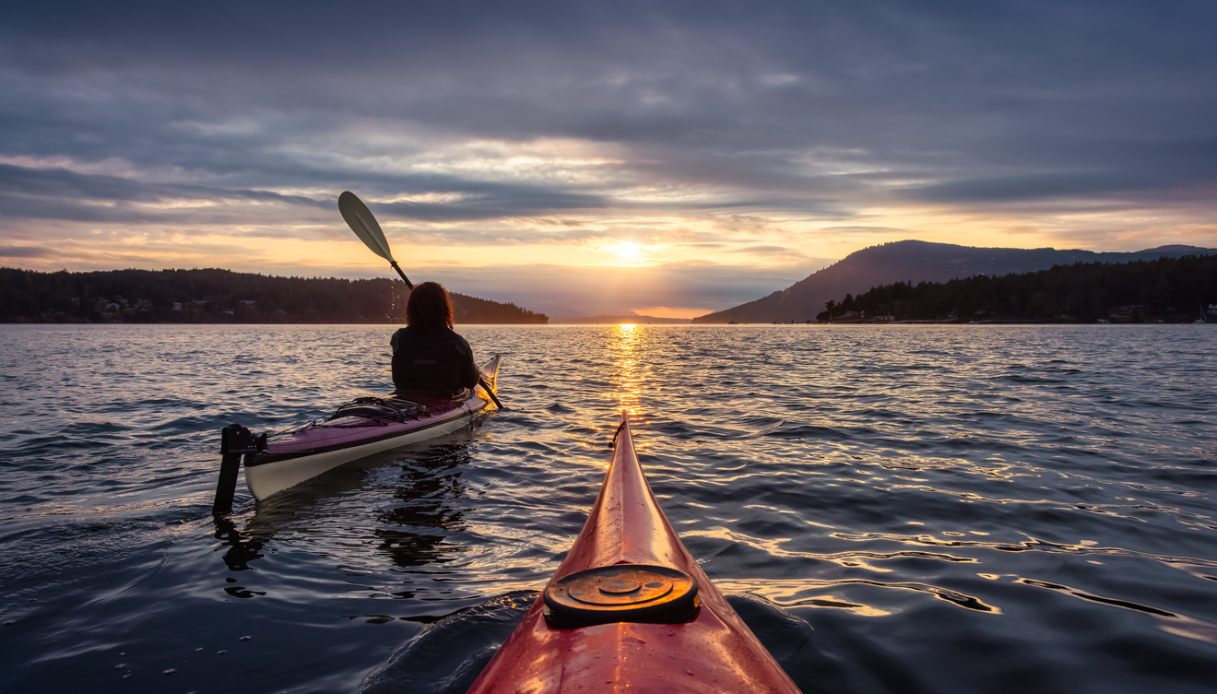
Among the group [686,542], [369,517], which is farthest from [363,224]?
[686,542]

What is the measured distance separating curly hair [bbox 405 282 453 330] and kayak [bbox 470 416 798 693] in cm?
748

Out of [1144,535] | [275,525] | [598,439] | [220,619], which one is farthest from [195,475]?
[1144,535]

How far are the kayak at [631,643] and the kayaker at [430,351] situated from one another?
24.8 feet

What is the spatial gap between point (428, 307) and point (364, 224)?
20.3 feet

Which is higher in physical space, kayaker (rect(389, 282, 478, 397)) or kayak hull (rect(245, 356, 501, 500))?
kayaker (rect(389, 282, 478, 397))

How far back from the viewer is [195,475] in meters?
7.79

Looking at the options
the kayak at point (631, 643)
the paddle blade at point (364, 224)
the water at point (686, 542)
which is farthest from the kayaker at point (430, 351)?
the kayak at point (631, 643)

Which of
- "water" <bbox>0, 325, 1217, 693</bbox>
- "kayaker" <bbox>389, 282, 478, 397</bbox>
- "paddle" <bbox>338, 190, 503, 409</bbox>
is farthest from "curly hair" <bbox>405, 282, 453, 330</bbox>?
"paddle" <bbox>338, 190, 503, 409</bbox>

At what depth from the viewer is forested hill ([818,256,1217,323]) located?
125312mm

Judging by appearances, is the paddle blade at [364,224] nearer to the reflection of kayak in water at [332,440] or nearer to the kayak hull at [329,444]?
the reflection of kayak in water at [332,440]

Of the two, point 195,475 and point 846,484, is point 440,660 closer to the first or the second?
point 846,484

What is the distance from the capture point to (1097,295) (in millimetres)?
129750

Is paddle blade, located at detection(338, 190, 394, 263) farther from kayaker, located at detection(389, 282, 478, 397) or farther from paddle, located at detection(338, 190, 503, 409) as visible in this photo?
kayaker, located at detection(389, 282, 478, 397)

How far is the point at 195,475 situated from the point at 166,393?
34.9 feet
